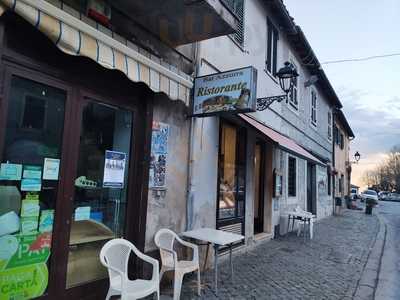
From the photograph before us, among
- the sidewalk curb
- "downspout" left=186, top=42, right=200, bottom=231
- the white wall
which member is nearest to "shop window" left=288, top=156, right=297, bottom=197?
the white wall

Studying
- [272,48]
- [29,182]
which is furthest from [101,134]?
[272,48]

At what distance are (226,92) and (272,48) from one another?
567 centimetres

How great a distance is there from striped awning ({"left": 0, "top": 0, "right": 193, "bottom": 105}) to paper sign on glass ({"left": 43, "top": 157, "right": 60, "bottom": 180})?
1.20 metres

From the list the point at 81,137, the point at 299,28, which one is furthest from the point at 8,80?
the point at 299,28

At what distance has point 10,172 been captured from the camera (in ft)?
10.5

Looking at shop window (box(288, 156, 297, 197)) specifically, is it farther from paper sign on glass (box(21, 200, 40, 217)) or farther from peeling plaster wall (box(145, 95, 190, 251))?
paper sign on glass (box(21, 200, 40, 217))

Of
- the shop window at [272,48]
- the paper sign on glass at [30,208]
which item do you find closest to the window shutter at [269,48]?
the shop window at [272,48]

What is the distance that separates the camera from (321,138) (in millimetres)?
17234

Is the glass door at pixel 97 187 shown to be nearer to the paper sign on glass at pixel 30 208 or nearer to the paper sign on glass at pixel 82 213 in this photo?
the paper sign on glass at pixel 82 213

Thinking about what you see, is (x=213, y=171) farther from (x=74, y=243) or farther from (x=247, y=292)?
(x=74, y=243)

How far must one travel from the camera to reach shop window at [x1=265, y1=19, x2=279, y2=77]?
31.3ft

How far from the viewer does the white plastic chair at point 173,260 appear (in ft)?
13.8

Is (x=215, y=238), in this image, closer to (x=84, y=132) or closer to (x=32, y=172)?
(x=84, y=132)

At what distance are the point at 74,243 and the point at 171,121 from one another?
7.66 ft
